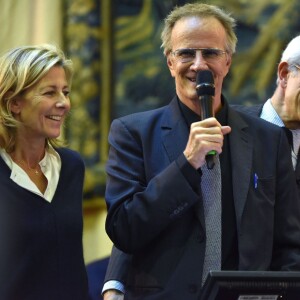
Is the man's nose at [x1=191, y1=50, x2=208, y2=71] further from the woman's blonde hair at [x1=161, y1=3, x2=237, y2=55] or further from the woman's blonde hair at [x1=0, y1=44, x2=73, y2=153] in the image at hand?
the woman's blonde hair at [x1=0, y1=44, x2=73, y2=153]

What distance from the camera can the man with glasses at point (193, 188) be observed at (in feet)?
10.5

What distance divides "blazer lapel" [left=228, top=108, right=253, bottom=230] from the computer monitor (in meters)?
0.44

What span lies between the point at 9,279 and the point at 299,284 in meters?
1.10

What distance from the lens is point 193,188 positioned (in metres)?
3.23

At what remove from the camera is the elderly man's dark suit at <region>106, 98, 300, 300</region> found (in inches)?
126

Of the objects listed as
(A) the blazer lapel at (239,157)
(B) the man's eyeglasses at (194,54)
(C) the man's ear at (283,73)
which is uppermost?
(C) the man's ear at (283,73)

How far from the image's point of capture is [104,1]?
6391mm

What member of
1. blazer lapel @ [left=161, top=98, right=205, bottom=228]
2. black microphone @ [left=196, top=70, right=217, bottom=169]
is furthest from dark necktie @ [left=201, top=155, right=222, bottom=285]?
black microphone @ [left=196, top=70, right=217, bottom=169]

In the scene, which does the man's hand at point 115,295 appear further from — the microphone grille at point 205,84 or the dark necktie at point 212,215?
the microphone grille at point 205,84

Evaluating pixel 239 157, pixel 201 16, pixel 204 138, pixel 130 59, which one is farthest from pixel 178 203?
pixel 130 59

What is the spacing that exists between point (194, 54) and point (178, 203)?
58 centimetres

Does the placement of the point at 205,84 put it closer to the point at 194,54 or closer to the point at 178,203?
the point at 194,54

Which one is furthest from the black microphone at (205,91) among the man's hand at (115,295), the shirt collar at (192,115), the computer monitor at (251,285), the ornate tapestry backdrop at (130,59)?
the ornate tapestry backdrop at (130,59)

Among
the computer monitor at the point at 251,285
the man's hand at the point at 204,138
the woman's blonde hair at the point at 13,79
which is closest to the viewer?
the computer monitor at the point at 251,285
